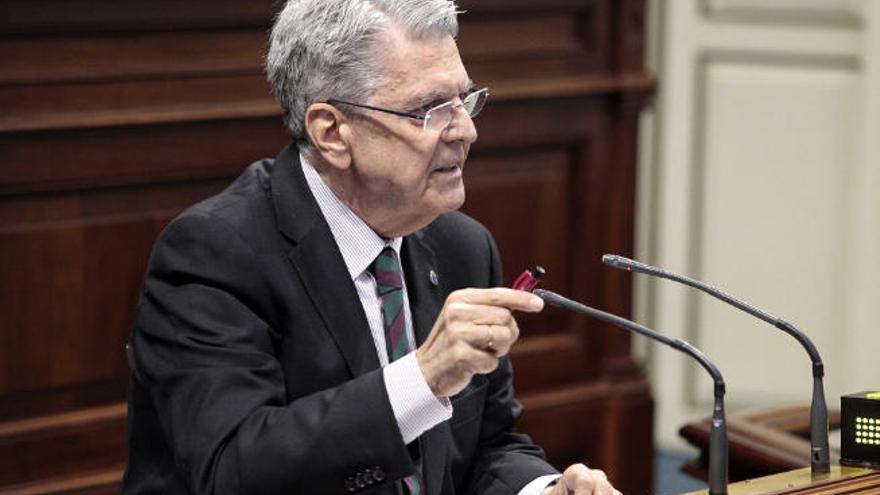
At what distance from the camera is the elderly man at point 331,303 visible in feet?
7.22

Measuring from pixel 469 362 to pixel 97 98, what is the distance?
6.29 feet

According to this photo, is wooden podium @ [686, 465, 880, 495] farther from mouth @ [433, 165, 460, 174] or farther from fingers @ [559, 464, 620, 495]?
mouth @ [433, 165, 460, 174]

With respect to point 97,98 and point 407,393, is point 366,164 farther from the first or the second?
point 97,98

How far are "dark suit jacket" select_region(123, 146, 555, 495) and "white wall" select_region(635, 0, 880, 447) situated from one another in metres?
2.70

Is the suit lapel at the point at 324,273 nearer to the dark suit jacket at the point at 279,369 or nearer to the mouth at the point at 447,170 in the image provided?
the dark suit jacket at the point at 279,369

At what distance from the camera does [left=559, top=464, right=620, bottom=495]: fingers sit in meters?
2.30

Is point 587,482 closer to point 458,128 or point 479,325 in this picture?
point 479,325

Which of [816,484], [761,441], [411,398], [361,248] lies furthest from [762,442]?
[411,398]

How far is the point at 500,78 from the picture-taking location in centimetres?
440

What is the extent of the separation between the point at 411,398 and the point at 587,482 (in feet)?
0.99

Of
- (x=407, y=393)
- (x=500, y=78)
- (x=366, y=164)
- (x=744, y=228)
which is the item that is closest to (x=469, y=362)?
Answer: (x=407, y=393)

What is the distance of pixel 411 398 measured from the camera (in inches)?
86.2

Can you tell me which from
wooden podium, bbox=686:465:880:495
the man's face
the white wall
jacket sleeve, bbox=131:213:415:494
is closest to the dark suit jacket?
jacket sleeve, bbox=131:213:415:494

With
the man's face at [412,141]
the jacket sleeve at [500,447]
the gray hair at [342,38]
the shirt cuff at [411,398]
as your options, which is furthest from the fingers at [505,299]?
the jacket sleeve at [500,447]
